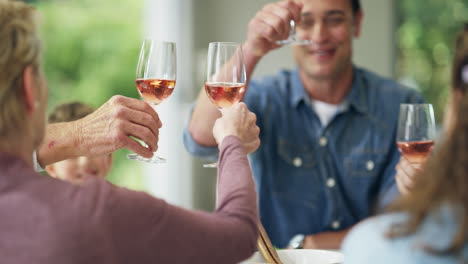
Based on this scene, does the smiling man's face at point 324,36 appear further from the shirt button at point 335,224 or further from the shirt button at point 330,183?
the shirt button at point 335,224

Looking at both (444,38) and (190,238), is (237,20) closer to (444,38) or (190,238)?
(444,38)

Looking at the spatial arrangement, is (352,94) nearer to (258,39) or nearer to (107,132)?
(258,39)

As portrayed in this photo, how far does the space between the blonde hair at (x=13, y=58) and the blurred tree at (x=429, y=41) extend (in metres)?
Result: 4.27

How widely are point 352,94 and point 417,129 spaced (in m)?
0.89

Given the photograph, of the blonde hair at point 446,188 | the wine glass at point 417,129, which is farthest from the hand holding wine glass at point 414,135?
the blonde hair at point 446,188

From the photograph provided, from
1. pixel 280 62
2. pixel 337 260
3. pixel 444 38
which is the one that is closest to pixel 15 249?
pixel 337 260

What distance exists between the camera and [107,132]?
63.4 inches

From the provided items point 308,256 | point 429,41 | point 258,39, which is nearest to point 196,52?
point 429,41

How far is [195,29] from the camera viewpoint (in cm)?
498

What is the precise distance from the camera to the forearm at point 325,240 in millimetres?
2233

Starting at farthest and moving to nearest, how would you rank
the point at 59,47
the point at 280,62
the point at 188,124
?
the point at 59,47
the point at 280,62
the point at 188,124

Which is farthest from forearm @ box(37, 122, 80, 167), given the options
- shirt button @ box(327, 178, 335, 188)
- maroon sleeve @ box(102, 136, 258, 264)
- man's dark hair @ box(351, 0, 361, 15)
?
man's dark hair @ box(351, 0, 361, 15)

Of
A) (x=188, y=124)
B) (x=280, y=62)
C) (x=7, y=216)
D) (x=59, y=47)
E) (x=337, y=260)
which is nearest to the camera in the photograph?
(x=7, y=216)

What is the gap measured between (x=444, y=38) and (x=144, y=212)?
4.48m
